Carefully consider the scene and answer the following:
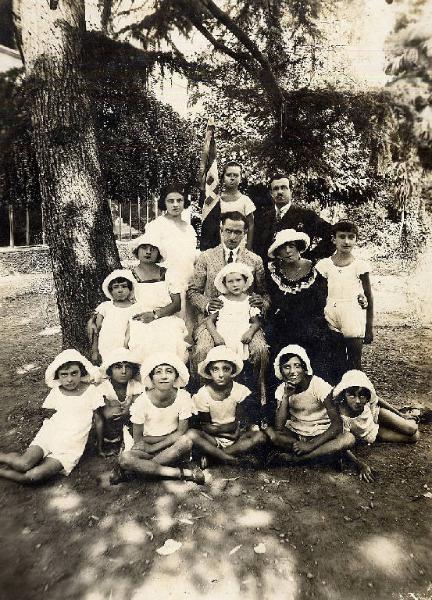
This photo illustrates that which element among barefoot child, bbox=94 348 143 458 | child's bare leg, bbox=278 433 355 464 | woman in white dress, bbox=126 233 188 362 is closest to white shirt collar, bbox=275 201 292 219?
woman in white dress, bbox=126 233 188 362

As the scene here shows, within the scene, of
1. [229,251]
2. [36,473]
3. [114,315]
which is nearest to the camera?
[36,473]

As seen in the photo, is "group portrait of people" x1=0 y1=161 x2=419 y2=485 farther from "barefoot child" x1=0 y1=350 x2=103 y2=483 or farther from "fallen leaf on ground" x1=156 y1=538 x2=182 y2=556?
"fallen leaf on ground" x1=156 y1=538 x2=182 y2=556

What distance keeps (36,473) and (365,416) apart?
2062mm

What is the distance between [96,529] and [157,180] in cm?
346

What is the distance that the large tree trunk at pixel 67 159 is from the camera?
3963 millimetres

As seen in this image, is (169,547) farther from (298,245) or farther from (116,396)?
(298,245)

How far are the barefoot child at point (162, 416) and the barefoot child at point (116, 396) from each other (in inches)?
9.5

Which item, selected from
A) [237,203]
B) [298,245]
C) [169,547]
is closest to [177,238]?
[237,203]

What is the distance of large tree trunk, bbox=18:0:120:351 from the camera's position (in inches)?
156

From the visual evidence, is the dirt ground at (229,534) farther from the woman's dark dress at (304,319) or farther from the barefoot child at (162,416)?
the woman's dark dress at (304,319)

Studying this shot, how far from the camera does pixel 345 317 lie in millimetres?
3576

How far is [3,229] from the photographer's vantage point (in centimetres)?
517

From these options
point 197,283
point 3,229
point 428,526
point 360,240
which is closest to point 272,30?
point 360,240

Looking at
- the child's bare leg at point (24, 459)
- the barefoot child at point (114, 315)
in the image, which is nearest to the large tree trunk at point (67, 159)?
the barefoot child at point (114, 315)
